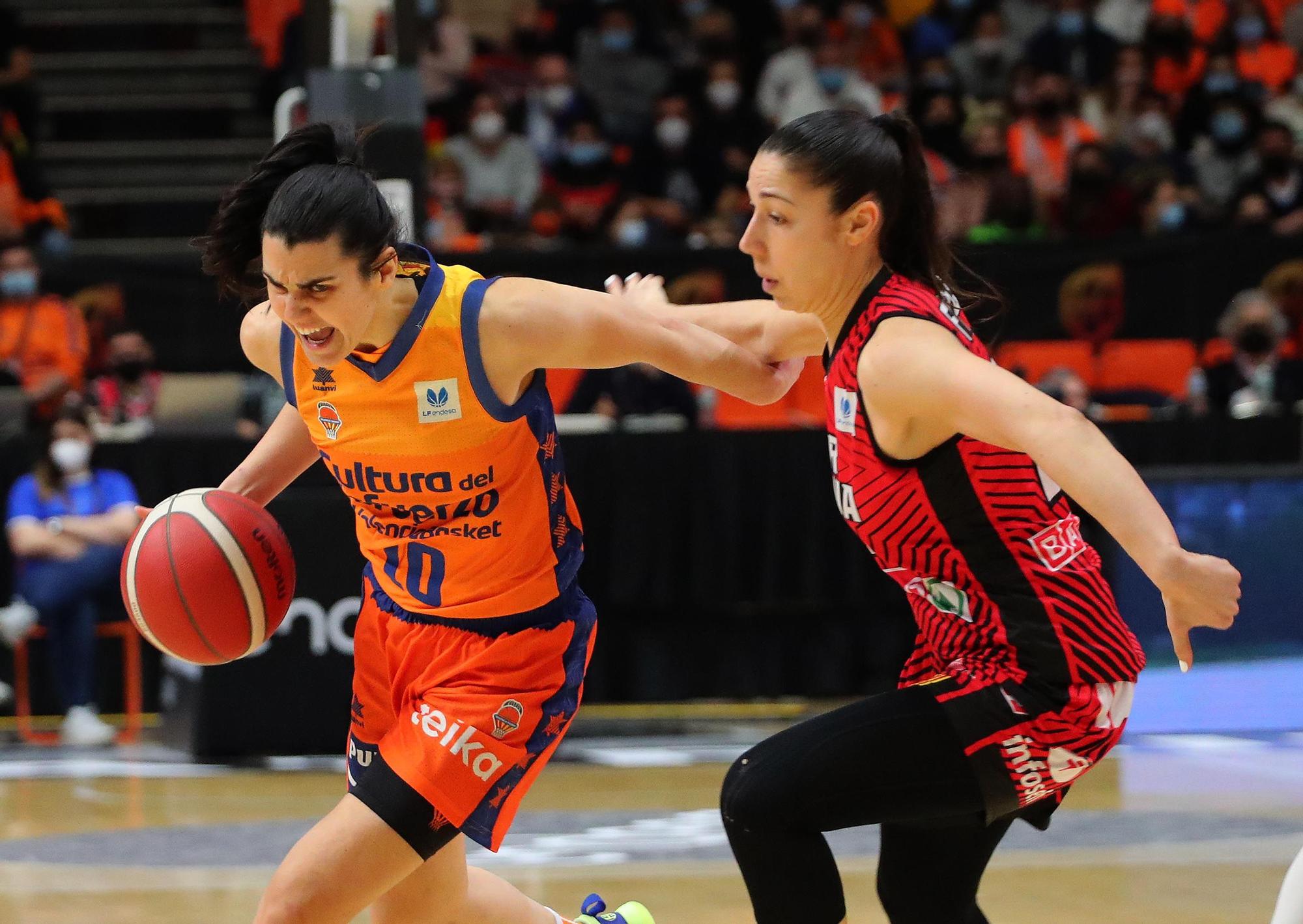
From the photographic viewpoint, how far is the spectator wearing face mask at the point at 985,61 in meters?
13.8

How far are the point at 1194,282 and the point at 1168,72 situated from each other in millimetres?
3473

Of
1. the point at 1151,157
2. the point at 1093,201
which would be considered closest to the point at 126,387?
the point at 1093,201

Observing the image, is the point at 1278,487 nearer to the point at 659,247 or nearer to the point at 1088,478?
the point at 659,247

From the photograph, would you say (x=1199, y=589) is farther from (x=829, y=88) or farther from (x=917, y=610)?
(x=829, y=88)

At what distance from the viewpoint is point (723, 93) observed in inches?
523

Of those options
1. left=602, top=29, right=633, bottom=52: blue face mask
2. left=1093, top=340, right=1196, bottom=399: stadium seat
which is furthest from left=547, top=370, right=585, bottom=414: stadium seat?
left=602, top=29, right=633, bottom=52: blue face mask

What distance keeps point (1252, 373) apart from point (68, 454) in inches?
245

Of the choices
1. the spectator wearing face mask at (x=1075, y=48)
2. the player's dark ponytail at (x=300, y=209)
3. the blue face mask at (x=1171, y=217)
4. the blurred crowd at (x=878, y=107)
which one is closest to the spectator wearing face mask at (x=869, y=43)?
the blurred crowd at (x=878, y=107)

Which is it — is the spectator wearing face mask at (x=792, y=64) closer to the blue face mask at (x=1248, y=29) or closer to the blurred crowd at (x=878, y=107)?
the blurred crowd at (x=878, y=107)

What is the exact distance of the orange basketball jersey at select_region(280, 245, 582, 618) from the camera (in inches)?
129

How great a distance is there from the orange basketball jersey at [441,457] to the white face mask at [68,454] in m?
5.01

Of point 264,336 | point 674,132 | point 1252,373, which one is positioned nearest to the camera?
point 264,336

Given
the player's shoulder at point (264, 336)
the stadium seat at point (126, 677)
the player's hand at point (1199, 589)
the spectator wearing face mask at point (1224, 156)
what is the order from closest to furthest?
the player's hand at point (1199, 589) → the player's shoulder at point (264, 336) → the stadium seat at point (126, 677) → the spectator wearing face mask at point (1224, 156)

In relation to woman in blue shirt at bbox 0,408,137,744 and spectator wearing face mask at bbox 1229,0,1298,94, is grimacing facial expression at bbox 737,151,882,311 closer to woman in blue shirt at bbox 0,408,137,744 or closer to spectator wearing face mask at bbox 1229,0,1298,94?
woman in blue shirt at bbox 0,408,137,744
